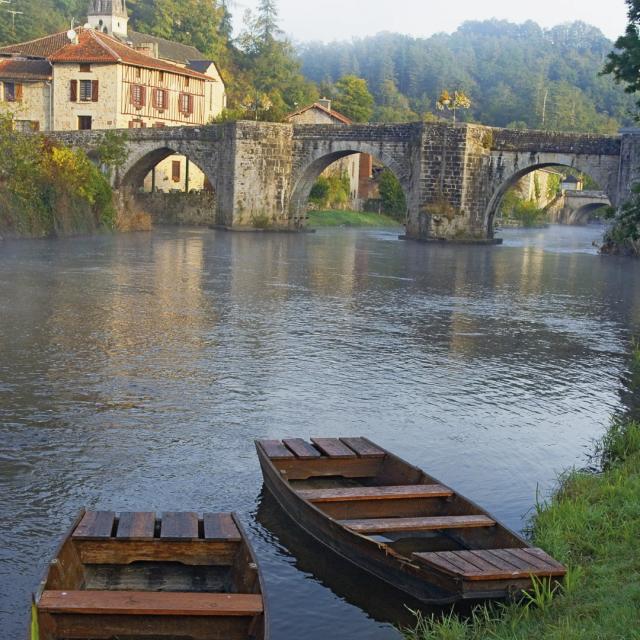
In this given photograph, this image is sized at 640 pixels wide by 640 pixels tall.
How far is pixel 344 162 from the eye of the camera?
63344 millimetres

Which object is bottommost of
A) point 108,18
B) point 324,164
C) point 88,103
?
point 324,164

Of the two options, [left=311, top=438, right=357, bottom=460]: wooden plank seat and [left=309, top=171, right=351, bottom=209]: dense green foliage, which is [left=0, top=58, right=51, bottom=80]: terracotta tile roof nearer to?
[left=309, top=171, right=351, bottom=209]: dense green foliage

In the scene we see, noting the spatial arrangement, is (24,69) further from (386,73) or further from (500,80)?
(500,80)

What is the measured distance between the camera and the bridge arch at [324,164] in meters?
42.6

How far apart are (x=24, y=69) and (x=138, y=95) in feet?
21.6

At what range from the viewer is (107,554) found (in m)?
6.39

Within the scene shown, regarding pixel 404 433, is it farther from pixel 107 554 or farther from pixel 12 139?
pixel 12 139

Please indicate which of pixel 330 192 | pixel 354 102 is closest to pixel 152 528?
pixel 330 192

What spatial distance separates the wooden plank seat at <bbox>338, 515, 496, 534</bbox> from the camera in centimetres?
697

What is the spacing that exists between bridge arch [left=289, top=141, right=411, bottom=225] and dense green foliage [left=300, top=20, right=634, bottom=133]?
52161mm

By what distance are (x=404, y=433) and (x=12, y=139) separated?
28.2m

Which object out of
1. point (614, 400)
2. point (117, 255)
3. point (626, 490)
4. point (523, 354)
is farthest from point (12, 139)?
point (626, 490)

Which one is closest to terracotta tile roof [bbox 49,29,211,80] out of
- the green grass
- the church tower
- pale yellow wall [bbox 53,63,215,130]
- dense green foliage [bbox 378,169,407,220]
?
pale yellow wall [bbox 53,63,215,130]

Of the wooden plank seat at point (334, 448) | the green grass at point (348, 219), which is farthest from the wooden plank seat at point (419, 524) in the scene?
the green grass at point (348, 219)
